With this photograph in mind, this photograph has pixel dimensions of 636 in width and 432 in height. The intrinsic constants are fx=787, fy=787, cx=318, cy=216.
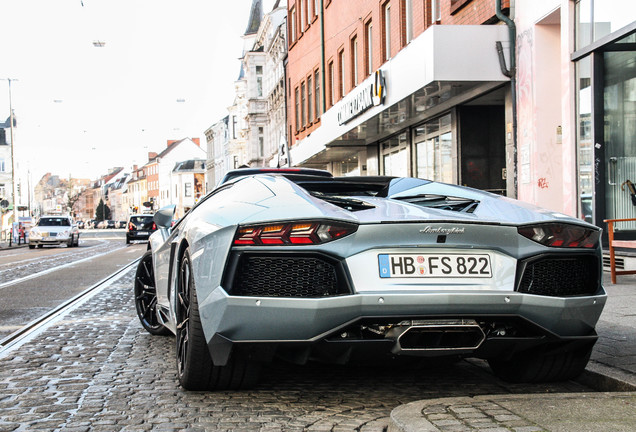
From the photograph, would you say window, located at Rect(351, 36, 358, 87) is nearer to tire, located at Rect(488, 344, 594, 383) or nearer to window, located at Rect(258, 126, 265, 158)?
tire, located at Rect(488, 344, 594, 383)

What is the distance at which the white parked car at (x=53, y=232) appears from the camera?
36281 millimetres

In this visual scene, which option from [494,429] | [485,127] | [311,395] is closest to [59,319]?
[311,395]

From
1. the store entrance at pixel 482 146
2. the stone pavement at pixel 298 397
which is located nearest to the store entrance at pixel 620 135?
the store entrance at pixel 482 146

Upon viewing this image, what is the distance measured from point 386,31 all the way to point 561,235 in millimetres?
18601

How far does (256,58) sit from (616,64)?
56.1 metres

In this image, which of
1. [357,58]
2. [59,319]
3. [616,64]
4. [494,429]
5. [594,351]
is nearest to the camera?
[494,429]

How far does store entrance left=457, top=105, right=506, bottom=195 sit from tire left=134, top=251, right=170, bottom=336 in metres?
10.6

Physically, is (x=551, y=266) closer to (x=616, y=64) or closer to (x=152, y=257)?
(x=152, y=257)

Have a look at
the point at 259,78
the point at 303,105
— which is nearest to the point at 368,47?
the point at 303,105

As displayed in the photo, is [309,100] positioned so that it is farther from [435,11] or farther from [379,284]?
[379,284]

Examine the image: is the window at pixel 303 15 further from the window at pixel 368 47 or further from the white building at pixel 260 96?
the window at pixel 368 47

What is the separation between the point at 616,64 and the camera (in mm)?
11078

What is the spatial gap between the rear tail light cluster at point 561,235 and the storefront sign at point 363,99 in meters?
13.1

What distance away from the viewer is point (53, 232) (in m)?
36.4
